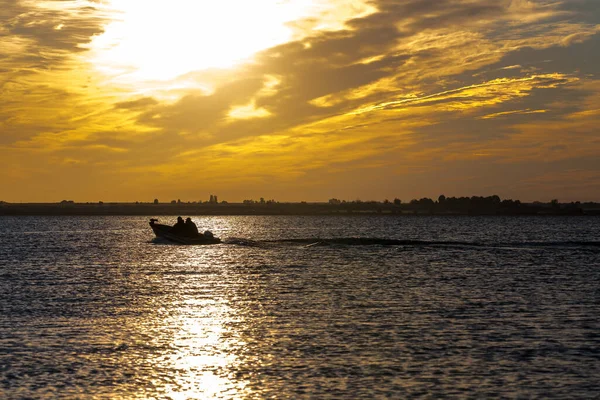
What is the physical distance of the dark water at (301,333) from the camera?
21.4 meters

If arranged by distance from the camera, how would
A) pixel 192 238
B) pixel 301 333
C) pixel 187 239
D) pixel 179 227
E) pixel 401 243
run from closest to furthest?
pixel 301 333
pixel 179 227
pixel 187 239
pixel 192 238
pixel 401 243

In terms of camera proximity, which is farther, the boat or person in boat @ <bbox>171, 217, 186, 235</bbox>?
the boat

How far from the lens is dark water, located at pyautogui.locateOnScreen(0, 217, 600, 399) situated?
21.4 m

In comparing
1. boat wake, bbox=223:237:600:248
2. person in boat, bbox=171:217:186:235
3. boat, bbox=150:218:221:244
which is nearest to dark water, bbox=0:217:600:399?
person in boat, bbox=171:217:186:235

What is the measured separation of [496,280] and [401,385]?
3487 centimetres

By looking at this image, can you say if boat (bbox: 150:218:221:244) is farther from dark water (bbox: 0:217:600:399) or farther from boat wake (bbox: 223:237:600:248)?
dark water (bbox: 0:217:600:399)

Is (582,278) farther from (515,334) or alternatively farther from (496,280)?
(515,334)

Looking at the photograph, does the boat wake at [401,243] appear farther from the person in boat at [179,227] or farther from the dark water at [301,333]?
the dark water at [301,333]

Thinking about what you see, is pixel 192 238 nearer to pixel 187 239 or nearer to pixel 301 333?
pixel 187 239

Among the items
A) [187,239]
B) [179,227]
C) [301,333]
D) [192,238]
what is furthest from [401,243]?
[301,333]

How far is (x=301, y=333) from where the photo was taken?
98.0ft

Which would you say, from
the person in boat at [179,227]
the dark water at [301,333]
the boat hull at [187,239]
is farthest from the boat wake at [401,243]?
the dark water at [301,333]

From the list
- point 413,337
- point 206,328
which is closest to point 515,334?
point 413,337

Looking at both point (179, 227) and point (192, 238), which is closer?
point (179, 227)
